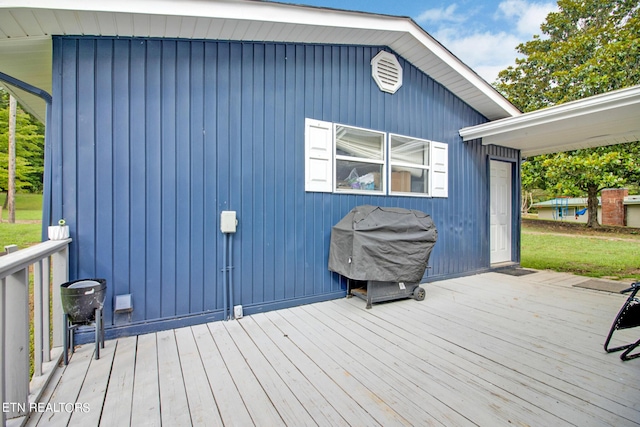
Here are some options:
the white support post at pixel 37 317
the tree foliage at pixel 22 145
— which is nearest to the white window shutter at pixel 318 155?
the white support post at pixel 37 317

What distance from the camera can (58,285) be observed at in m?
2.38

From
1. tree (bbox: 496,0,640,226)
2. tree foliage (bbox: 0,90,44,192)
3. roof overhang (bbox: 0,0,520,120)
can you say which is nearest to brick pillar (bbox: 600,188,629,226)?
tree (bbox: 496,0,640,226)

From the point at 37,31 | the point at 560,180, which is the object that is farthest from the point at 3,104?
the point at 560,180

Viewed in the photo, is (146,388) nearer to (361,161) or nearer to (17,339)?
(17,339)

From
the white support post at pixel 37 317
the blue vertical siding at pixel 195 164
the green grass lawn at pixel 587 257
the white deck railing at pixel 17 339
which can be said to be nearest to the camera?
the white deck railing at pixel 17 339

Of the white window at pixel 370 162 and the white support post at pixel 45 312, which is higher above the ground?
the white window at pixel 370 162

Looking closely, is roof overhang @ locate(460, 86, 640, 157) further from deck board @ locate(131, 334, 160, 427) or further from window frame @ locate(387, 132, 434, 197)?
deck board @ locate(131, 334, 160, 427)

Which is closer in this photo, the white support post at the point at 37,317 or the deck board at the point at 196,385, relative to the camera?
the deck board at the point at 196,385

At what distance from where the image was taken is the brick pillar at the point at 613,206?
56.2 feet

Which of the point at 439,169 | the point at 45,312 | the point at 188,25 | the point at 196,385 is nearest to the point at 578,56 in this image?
the point at 439,169

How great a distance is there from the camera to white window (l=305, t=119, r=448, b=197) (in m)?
3.55

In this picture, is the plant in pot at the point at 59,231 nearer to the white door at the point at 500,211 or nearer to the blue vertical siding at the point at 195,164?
the blue vertical siding at the point at 195,164

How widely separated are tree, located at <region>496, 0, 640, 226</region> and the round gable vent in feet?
30.7

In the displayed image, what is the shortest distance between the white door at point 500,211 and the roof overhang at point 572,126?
0.51m
